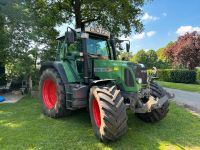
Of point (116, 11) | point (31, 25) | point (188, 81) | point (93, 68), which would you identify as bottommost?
point (188, 81)

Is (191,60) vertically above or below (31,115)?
above

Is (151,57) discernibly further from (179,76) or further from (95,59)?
(95,59)

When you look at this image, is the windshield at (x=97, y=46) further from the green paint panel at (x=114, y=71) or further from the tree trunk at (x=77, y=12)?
the tree trunk at (x=77, y=12)

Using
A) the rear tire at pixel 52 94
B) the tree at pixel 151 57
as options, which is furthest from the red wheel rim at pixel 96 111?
the tree at pixel 151 57

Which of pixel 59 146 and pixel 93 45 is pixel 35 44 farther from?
pixel 59 146

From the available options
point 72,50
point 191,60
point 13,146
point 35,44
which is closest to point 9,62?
point 35,44

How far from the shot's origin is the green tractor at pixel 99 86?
16.5ft

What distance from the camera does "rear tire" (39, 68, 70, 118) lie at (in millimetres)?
6633

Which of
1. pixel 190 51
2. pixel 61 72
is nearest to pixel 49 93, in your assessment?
pixel 61 72

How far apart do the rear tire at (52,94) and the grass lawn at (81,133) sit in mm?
234

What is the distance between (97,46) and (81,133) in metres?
2.40

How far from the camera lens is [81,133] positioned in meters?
5.85

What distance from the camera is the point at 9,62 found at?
11.5 metres

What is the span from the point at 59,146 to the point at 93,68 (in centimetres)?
223
